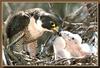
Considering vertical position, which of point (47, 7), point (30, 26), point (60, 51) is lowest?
point (60, 51)

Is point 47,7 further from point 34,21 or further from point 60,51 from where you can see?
point 60,51

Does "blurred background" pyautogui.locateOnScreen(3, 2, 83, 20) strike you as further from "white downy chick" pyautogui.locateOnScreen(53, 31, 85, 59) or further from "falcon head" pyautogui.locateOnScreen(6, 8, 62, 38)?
"white downy chick" pyautogui.locateOnScreen(53, 31, 85, 59)

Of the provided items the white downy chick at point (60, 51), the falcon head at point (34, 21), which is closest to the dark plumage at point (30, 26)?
the falcon head at point (34, 21)

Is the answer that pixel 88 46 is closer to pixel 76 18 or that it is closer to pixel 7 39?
pixel 76 18

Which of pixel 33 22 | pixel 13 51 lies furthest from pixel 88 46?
pixel 13 51

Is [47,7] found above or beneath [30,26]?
above

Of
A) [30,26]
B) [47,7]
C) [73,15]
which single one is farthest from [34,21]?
[73,15]

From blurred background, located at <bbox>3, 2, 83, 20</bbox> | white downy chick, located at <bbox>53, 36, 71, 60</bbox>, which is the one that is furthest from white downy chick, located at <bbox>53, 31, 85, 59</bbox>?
blurred background, located at <bbox>3, 2, 83, 20</bbox>

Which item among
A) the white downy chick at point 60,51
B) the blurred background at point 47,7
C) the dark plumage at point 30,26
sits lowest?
the white downy chick at point 60,51

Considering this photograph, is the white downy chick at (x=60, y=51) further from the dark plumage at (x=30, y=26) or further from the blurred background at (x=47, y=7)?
the blurred background at (x=47, y=7)
